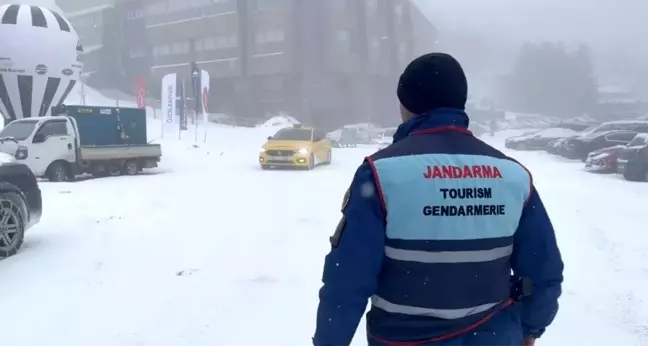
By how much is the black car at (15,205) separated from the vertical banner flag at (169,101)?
846 inches

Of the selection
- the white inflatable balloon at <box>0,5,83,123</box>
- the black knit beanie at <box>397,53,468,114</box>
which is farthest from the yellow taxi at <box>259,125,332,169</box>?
the black knit beanie at <box>397,53,468,114</box>

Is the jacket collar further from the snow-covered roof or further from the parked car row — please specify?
the snow-covered roof

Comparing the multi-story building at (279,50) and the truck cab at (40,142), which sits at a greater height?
the multi-story building at (279,50)

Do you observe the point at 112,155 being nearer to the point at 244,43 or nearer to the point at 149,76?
the point at 244,43

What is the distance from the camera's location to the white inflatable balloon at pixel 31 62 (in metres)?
25.5

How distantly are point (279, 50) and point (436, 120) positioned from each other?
53022 mm

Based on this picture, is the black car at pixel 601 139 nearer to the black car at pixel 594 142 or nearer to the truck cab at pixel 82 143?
the black car at pixel 594 142

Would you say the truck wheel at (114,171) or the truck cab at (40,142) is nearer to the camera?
the truck cab at (40,142)

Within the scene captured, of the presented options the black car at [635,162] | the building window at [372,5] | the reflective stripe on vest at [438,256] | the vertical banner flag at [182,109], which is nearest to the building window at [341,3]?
the building window at [372,5]

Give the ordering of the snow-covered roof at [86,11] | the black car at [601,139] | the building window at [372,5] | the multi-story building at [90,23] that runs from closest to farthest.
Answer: the black car at [601,139]
the building window at [372,5]
the multi-story building at [90,23]
the snow-covered roof at [86,11]

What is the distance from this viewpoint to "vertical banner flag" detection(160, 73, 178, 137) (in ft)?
98.0

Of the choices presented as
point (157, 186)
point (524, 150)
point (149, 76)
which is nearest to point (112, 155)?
point (157, 186)

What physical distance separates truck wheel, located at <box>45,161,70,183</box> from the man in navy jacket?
17330 millimetres

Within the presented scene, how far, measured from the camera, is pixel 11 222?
8008 millimetres
